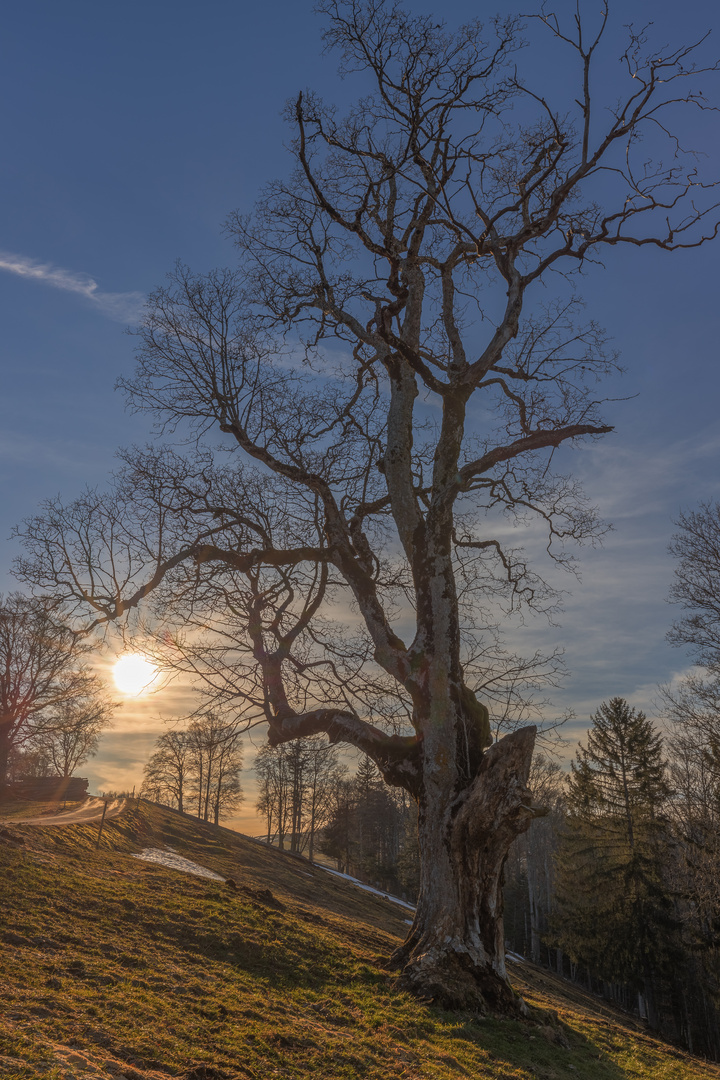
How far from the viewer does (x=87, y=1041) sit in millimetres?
4582

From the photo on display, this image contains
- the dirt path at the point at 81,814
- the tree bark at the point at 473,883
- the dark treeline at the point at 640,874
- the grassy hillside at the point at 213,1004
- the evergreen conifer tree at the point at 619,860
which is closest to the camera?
the grassy hillside at the point at 213,1004

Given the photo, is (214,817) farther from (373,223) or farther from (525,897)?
(373,223)

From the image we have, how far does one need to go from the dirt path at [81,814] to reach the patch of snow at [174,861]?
7.77ft

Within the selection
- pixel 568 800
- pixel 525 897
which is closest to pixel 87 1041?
pixel 568 800

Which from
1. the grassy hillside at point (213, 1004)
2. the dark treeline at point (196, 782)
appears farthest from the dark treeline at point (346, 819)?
the grassy hillside at point (213, 1004)

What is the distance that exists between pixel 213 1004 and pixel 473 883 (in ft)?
12.1

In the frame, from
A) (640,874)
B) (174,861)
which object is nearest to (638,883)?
(640,874)

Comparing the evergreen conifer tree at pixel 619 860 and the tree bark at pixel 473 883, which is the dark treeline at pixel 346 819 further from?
the tree bark at pixel 473 883

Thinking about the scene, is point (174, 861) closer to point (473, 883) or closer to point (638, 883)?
point (473, 883)

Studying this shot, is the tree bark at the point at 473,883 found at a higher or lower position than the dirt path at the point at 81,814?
higher

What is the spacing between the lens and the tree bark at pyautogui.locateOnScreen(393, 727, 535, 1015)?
770cm

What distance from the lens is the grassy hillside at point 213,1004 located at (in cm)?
472

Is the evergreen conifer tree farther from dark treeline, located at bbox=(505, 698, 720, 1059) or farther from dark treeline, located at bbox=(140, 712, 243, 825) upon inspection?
dark treeline, located at bbox=(140, 712, 243, 825)

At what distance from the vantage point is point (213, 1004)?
6141mm
